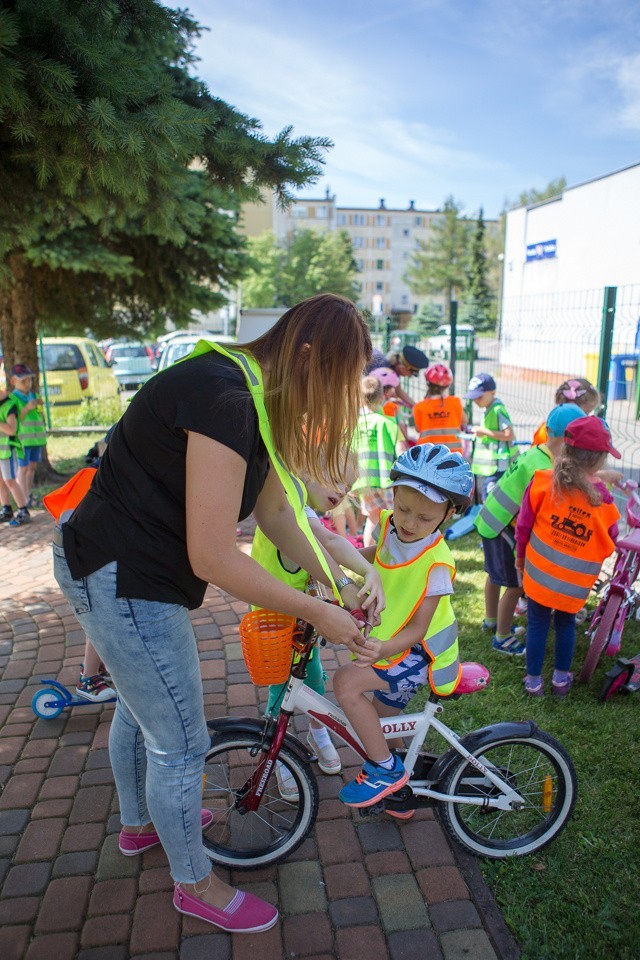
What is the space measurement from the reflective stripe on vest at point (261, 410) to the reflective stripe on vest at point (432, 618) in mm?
598

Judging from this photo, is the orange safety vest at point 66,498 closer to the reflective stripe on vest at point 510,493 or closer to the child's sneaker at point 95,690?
the child's sneaker at point 95,690

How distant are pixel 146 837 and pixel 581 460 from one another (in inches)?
106

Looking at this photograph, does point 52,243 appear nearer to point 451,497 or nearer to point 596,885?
point 451,497

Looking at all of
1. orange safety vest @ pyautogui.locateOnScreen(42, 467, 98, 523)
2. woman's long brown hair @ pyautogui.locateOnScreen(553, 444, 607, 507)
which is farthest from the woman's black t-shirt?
woman's long brown hair @ pyautogui.locateOnScreen(553, 444, 607, 507)

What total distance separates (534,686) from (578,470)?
1262 mm

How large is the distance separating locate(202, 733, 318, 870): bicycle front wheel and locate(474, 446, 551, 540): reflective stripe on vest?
2.04 m

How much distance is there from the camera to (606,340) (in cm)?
634

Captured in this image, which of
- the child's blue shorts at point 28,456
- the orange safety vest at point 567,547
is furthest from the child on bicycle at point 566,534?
the child's blue shorts at point 28,456

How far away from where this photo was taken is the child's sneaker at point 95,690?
3646 mm

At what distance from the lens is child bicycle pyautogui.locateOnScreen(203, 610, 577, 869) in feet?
8.16

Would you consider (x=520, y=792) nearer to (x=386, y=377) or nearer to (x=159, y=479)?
(x=159, y=479)

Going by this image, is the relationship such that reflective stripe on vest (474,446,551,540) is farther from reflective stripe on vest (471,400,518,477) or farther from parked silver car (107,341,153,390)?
parked silver car (107,341,153,390)

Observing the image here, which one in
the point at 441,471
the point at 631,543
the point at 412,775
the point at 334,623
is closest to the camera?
the point at 334,623

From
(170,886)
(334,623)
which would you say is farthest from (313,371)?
(170,886)
